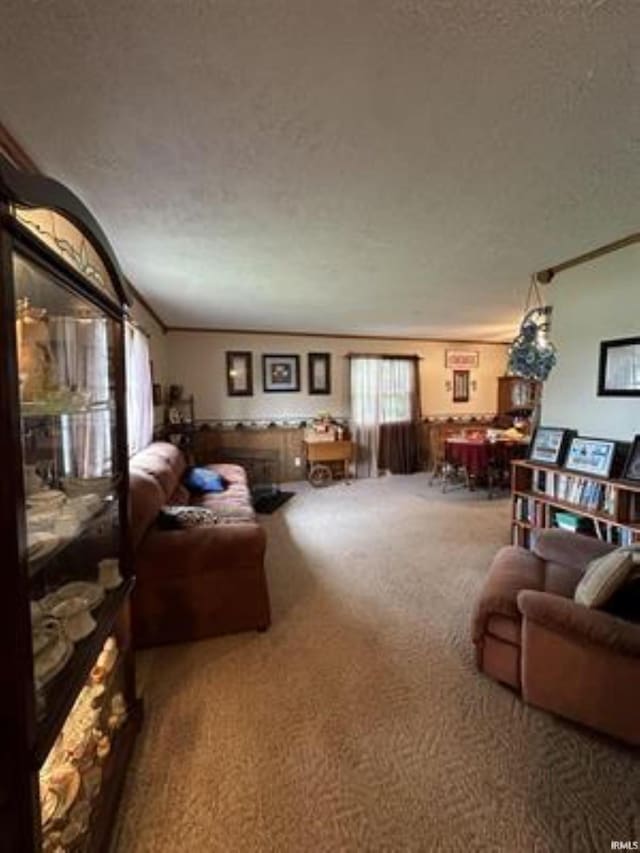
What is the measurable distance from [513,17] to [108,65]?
3.83 ft

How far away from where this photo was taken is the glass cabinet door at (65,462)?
103 cm

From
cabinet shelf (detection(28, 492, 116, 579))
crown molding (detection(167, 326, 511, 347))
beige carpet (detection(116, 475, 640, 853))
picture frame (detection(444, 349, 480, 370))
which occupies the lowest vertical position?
beige carpet (detection(116, 475, 640, 853))

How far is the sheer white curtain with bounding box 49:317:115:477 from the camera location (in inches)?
58.7

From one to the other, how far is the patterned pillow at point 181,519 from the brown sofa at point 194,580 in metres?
0.06

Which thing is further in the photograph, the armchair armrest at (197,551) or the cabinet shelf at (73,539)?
the armchair armrest at (197,551)

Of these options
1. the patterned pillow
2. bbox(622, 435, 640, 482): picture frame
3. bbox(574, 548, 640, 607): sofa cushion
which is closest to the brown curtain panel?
bbox(622, 435, 640, 482): picture frame

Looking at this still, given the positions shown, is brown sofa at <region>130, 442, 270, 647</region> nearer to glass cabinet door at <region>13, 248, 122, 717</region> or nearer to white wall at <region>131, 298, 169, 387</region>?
glass cabinet door at <region>13, 248, 122, 717</region>

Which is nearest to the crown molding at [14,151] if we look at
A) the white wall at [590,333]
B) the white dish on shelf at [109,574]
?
the white dish on shelf at [109,574]

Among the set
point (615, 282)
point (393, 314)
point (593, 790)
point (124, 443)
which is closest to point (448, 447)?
point (393, 314)

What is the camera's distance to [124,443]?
1651mm

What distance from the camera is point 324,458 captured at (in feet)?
20.4

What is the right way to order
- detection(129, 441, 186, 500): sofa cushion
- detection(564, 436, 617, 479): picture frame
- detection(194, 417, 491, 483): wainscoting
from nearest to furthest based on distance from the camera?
detection(564, 436, 617, 479): picture frame
detection(129, 441, 186, 500): sofa cushion
detection(194, 417, 491, 483): wainscoting

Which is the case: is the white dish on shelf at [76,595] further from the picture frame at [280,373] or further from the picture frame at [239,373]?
the picture frame at [280,373]

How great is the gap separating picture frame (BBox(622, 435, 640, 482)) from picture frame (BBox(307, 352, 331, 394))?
14.8 feet
